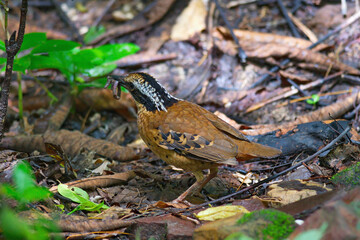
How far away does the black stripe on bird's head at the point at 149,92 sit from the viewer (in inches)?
185

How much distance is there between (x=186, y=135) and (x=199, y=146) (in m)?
0.20

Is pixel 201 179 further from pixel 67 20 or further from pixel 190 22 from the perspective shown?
pixel 67 20

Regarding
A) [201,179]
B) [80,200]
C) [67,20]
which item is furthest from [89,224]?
[67,20]

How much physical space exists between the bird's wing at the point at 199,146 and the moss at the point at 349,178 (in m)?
1.02

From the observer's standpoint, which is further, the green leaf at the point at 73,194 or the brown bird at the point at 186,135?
the brown bird at the point at 186,135

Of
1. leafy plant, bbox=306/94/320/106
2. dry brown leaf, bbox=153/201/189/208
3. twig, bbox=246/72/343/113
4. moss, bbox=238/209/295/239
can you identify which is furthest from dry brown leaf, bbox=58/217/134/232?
leafy plant, bbox=306/94/320/106

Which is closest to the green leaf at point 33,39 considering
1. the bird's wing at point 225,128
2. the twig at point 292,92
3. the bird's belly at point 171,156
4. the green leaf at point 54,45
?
the green leaf at point 54,45

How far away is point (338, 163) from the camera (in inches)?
172

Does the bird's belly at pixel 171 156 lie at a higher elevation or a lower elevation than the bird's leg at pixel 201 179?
higher

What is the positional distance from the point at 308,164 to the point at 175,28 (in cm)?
459

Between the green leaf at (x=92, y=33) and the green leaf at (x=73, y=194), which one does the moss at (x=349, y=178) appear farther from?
the green leaf at (x=92, y=33)

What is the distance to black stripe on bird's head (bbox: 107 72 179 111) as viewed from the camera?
4.70 metres

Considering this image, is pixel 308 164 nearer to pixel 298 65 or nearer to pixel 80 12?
pixel 298 65

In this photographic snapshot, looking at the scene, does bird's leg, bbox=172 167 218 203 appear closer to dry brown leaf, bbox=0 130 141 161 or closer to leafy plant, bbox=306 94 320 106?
dry brown leaf, bbox=0 130 141 161
